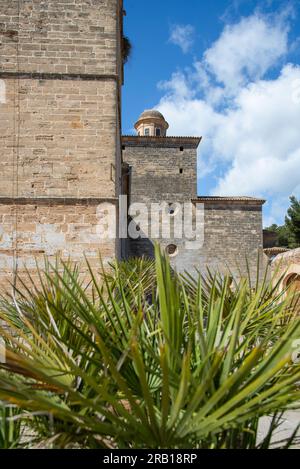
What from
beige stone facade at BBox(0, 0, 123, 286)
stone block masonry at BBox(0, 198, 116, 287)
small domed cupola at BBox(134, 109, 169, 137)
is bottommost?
stone block masonry at BBox(0, 198, 116, 287)

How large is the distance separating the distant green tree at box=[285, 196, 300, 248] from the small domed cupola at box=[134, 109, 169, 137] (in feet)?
43.6

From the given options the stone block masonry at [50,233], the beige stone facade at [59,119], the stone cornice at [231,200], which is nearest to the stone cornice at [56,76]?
the beige stone facade at [59,119]

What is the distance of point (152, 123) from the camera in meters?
23.7

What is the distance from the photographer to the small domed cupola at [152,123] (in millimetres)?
23703

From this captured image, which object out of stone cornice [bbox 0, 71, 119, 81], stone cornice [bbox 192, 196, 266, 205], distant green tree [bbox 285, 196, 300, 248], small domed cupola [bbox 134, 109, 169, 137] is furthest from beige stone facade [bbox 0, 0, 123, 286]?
distant green tree [bbox 285, 196, 300, 248]

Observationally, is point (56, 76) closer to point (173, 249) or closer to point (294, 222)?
point (173, 249)

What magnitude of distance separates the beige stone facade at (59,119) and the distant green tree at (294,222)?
84.9 ft

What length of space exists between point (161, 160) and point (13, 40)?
13.3 metres

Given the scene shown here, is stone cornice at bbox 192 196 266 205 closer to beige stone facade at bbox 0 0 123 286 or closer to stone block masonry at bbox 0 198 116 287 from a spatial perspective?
beige stone facade at bbox 0 0 123 286

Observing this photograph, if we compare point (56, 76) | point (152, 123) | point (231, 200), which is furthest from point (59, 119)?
point (152, 123)

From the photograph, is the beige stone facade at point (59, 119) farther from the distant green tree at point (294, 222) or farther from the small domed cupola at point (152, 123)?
the distant green tree at point (294, 222)

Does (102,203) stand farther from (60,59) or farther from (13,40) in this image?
(13,40)

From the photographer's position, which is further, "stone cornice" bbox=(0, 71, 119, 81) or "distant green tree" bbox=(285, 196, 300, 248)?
"distant green tree" bbox=(285, 196, 300, 248)

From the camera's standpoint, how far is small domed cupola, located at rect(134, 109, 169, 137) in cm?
2370
